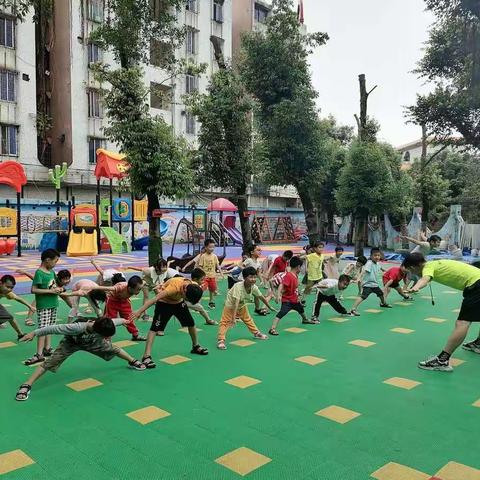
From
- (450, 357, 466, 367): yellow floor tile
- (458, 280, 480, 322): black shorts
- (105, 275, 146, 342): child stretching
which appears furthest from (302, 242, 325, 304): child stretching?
(458, 280, 480, 322): black shorts

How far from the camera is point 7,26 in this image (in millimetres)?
23000

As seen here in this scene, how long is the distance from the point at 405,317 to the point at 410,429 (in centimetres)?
484

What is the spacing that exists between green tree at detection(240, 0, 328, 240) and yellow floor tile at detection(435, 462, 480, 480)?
12.0 m

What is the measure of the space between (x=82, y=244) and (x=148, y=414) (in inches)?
635

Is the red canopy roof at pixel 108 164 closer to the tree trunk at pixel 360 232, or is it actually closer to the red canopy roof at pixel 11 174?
the red canopy roof at pixel 11 174

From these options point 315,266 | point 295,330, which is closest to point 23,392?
point 295,330

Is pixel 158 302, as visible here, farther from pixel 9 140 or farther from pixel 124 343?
pixel 9 140

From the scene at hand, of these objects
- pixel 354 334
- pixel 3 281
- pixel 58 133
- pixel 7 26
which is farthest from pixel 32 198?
pixel 354 334

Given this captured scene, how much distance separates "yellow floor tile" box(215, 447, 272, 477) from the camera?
130 inches

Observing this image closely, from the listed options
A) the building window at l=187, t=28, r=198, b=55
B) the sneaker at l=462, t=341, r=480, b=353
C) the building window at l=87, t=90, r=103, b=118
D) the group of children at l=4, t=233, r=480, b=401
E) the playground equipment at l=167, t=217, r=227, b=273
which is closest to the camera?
the group of children at l=4, t=233, r=480, b=401

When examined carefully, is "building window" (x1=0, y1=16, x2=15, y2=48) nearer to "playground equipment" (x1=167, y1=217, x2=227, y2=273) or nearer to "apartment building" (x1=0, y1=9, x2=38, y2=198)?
"apartment building" (x1=0, y1=9, x2=38, y2=198)

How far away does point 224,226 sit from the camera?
26.9m

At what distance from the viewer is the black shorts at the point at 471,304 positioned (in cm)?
529

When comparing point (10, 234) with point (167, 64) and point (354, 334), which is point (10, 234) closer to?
point (167, 64)
